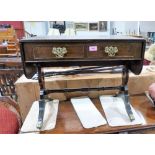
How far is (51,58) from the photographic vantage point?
836 millimetres

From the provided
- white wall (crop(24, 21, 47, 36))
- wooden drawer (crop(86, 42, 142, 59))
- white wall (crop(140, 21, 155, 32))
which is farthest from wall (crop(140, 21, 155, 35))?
wooden drawer (crop(86, 42, 142, 59))

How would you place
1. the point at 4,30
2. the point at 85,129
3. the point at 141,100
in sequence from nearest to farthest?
the point at 85,129, the point at 141,100, the point at 4,30

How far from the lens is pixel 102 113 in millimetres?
1048

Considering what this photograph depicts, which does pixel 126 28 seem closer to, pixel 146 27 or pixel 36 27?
pixel 146 27

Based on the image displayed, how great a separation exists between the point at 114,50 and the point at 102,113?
38 cm

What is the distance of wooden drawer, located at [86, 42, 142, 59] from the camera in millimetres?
828

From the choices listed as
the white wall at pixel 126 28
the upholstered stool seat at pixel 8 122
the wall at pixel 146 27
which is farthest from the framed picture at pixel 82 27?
the upholstered stool seat at pixel 8 122

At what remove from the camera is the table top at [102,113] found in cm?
91

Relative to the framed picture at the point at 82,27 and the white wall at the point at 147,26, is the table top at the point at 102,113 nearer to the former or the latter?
the white wall at the point at 147,26

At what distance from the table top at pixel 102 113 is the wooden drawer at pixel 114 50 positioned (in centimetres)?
35

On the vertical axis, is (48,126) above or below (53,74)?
below

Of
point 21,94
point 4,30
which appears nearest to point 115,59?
point 21,94

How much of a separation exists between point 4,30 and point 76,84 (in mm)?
2324
